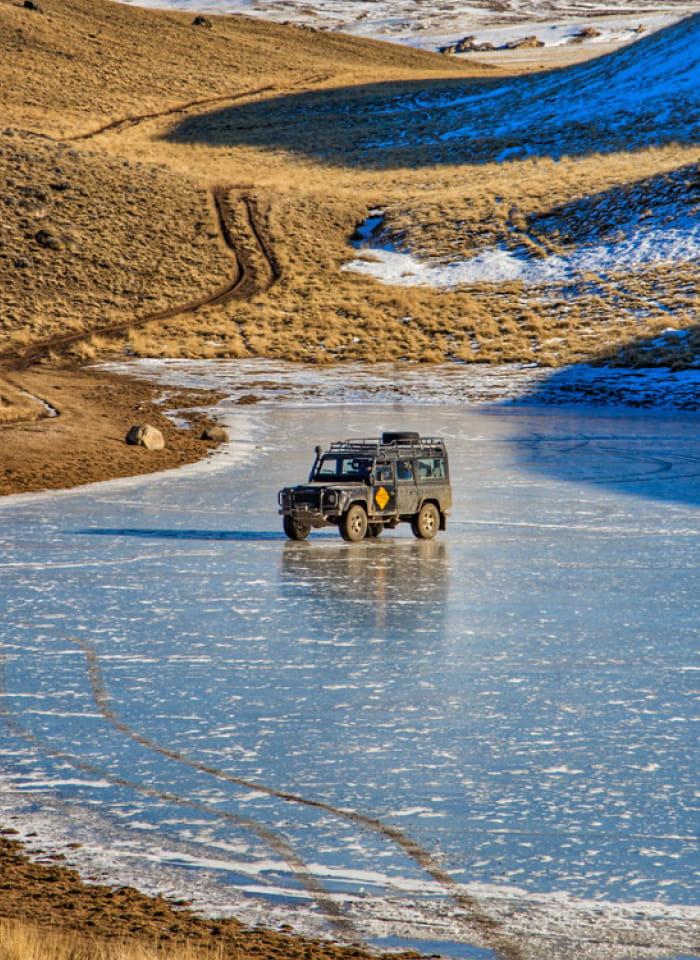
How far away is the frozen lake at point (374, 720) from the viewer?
24.1 ft

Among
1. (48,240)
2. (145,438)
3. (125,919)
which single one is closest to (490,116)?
(48,240)

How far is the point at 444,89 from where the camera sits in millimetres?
108562

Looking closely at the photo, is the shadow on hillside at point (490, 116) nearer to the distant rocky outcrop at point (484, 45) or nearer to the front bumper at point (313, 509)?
the distant rocky outcrop at point (484, 45)

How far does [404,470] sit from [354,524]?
1.06 metres

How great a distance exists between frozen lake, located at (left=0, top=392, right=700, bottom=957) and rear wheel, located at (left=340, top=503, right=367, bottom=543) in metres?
Result: 0.35

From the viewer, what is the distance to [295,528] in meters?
19.7

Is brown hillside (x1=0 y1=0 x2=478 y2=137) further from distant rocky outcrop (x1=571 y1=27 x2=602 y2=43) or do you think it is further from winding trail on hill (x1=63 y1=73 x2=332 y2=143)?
distant rocky outcrop (x1=571 y1=27 x2=602 y2=43)

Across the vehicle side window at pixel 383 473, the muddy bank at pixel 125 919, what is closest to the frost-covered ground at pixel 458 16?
the vehicle side window at pixel 383 473

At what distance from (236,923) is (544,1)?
191 meters

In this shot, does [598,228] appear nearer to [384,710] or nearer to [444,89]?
[444,89]

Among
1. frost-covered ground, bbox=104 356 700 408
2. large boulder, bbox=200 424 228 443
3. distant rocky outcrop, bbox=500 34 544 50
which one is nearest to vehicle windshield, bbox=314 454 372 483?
large boulder, bbox=200 424 228 443

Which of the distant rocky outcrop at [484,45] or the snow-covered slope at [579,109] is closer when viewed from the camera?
the snow-covered slope at [579,109]

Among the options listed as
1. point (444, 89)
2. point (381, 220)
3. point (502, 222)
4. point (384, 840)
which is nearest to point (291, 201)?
point (381, 220)

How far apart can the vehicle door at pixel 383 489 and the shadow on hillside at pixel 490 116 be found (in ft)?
222
